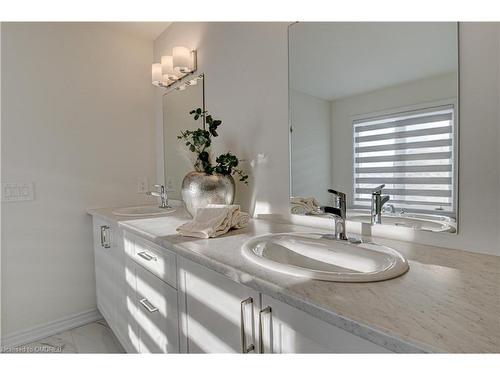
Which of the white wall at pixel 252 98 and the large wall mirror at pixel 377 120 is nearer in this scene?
the large wall mirror at pixel 377 120

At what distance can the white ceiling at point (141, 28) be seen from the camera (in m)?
2.23

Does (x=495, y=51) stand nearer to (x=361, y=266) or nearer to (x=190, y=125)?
(x=361, y=266)

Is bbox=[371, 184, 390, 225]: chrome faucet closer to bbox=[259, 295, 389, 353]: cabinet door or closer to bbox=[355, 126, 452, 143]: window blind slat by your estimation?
bbox=[355, 126, 452, 143]: window blind slat

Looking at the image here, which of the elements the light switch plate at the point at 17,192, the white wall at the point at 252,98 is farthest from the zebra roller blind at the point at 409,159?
the light switch plate at the point at 17,192

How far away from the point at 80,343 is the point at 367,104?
2.23 m

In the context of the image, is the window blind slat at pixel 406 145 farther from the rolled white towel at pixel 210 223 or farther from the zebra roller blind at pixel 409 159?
the rolled white towel at pixel 210 223

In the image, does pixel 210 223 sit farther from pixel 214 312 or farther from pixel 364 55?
pixel 364 55

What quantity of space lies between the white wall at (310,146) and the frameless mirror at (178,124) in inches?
35.4

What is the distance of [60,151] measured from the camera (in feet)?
6.66

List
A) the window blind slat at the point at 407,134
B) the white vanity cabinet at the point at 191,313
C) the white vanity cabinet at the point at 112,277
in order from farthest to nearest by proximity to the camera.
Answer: the white vanity cabinet at the point at 112,277, the window blind slat at the point at 407,134, the white vanity cabinet at the point at 191,313

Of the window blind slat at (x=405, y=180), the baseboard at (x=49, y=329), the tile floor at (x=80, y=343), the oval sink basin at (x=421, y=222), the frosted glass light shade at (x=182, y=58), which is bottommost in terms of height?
the tile floor at (x=80, y=343)

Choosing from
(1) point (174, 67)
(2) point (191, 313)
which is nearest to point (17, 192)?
(1) point (174, 67)

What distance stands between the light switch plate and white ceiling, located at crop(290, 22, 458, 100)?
186 cm
